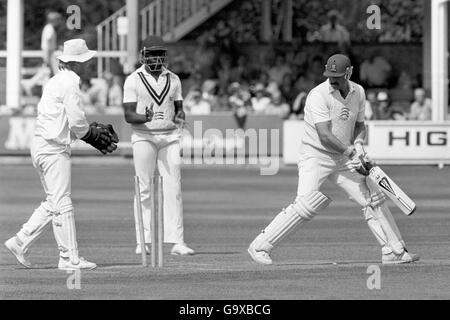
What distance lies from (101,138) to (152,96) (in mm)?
1743

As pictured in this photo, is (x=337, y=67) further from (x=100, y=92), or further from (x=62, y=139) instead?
(x=100, y=92)

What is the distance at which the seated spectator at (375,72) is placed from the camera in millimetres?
36219

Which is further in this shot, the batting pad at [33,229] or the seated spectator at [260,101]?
the seated spectator at [260,101]

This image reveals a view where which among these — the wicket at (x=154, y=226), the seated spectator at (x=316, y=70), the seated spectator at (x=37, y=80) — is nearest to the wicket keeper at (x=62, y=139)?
the wicket at (x=154, y=226)

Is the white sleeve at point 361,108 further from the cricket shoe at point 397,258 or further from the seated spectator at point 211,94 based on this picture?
the seated spectator at point 211,94

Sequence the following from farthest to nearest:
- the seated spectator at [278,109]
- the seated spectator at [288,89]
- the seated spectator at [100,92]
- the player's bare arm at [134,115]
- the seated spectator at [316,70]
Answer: the seated spectator at [316,70] < the seated spectator at [288,89] < the seated spectator at [100,92] < the seated spectator at [278,109] < the player's bare arm at [134,115]

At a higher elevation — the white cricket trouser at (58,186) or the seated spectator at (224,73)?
the seated spectator at (224,73)

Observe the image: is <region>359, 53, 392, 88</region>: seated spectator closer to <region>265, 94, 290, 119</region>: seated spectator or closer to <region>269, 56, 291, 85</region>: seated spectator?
<region>269, 56, 291, 85</region>: seated spectator

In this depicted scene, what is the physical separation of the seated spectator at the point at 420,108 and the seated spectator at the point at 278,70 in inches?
146

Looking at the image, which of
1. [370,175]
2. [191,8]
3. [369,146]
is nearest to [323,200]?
[370,175]

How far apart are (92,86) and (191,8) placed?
5565mm

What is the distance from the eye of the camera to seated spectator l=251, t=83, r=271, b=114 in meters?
33.8

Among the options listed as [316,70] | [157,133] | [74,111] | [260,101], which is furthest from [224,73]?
[74,111]
